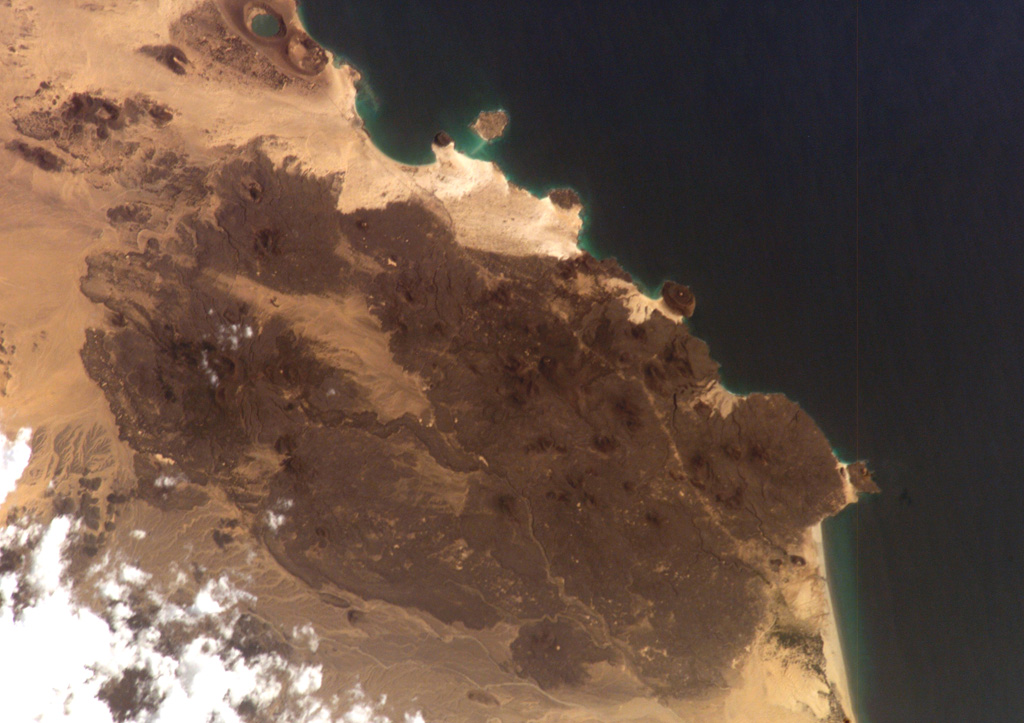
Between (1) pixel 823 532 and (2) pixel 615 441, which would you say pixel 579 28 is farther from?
(1) pixel 823 532

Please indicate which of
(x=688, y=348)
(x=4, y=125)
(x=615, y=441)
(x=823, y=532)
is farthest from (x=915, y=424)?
(x=4, y=125)

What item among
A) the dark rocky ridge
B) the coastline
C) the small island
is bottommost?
the coastline

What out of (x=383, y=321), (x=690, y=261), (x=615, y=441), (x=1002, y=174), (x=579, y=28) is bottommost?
(x=615, y=441)

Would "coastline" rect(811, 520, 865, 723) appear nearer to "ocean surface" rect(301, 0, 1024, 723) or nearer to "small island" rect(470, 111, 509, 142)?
"ocean surface" rect(301, 0, 1024, 723)

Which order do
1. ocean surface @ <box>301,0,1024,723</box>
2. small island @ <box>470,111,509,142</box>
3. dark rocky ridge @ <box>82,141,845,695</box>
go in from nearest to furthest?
1. dark rocky ridge @ <box>82,141,845,695</box>
2. ocean surface @ <box>301,0,1024,723</box>
3. small island @ <box>470,111,509,142</box>

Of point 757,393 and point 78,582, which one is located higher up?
point 757,393

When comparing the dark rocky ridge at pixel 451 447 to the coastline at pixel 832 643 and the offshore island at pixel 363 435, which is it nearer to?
the offshore island at pixel 363 435

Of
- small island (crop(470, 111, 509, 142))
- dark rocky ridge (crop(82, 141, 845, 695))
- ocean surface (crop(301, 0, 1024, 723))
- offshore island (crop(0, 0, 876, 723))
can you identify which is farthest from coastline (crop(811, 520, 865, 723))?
small island (crop(470, 111, 509, 142))
